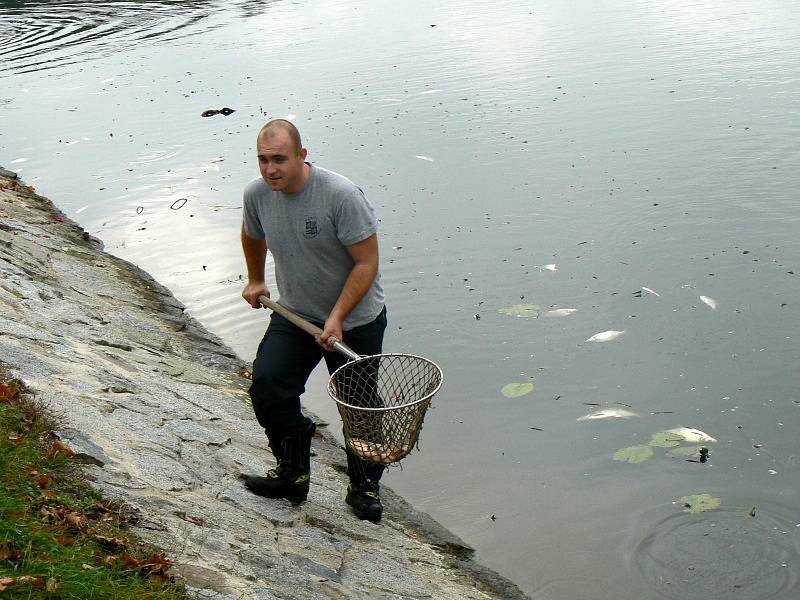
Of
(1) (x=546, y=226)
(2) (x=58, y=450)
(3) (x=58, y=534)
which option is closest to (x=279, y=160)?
(2) (x=58, y=450)

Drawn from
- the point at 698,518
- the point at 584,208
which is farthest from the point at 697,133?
the point at 698,518

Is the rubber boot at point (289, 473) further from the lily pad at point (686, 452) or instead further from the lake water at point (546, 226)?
the lily pad at point (686, 452)

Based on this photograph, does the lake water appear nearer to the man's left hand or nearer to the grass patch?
the man's left hand

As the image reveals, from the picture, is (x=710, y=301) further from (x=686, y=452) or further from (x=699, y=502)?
(x=699, y=502)

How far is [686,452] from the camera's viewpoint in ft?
22.5

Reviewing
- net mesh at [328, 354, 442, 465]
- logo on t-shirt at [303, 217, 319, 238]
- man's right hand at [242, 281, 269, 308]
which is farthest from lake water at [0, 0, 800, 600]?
logo on t-shirt at [303, 217, 319, 238]

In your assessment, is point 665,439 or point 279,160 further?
point 665,439

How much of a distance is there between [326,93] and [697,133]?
21.9ft

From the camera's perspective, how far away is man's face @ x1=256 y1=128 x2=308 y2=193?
193 inches

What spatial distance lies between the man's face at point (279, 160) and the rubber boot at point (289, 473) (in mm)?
1320

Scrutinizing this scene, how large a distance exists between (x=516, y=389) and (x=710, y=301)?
217 cm

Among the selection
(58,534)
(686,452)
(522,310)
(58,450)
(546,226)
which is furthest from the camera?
(546,226)

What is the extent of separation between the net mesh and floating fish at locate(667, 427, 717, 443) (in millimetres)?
2447

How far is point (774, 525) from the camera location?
19.8 ft
